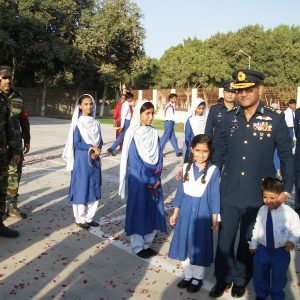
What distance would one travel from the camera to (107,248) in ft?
17.8

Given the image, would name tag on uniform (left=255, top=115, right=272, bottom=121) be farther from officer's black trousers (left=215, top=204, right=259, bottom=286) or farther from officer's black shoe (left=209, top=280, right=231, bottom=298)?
officer's black shoe (left=209, top=280, right=231, bottom=298)

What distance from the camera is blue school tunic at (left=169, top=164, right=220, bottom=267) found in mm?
4141

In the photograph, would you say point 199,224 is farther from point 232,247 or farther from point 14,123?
point 14,123

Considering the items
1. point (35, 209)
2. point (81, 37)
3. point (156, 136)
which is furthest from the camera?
point (81, 37)

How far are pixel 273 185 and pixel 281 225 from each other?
359 millimetres

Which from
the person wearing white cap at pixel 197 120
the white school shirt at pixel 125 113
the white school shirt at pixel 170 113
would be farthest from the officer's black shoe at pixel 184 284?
the white school shirt at pixel 125 113

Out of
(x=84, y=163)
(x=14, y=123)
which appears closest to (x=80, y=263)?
(x=84, y=163)

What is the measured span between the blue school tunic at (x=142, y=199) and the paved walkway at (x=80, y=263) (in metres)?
0.37

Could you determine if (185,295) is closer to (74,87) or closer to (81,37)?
(81,37)

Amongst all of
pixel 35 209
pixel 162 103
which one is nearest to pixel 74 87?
pixel 162 103

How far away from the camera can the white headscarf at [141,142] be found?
521 centimetres

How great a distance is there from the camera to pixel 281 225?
12.4 feet

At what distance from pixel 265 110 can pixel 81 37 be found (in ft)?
109

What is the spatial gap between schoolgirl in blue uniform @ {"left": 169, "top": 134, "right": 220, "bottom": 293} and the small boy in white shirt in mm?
454
